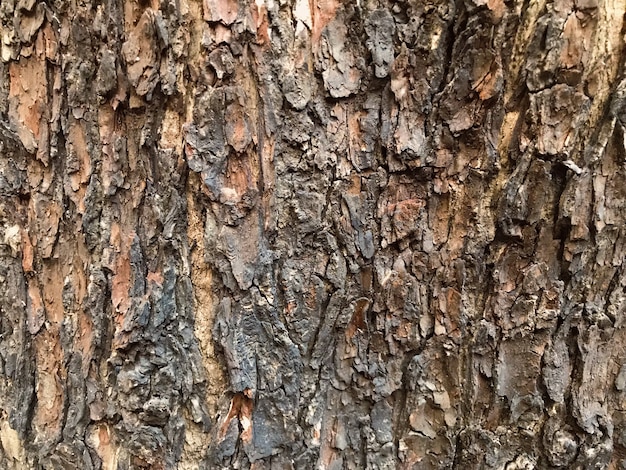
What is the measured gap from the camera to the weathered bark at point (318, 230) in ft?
2.77

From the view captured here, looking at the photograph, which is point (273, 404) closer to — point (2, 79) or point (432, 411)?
point (432, 411)

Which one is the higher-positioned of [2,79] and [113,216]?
[2,79]

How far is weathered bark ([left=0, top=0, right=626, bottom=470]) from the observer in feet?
2.77

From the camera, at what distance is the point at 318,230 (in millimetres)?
895

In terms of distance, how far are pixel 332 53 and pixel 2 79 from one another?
642mm

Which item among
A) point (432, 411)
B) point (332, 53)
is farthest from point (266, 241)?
point (432, 411)

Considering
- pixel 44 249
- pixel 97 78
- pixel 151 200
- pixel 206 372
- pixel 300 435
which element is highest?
pixel 97 78

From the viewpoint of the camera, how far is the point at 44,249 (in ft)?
3.12

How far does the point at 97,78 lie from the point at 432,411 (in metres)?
0.89

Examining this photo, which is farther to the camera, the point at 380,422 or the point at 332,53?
the point at 380,422

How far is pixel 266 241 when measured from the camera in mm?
886

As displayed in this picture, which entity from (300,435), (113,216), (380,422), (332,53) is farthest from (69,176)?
(380,422)

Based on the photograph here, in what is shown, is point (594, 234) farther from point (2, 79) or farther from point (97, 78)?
point (2, 79)

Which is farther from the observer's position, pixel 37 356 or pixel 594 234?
pixel 37 356
